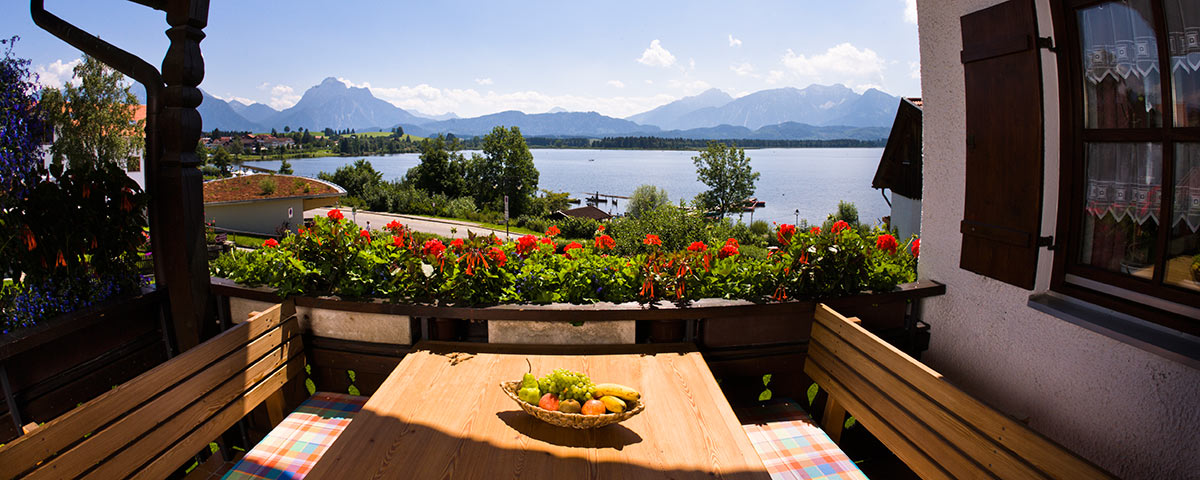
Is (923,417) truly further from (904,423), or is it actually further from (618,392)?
(618,392)

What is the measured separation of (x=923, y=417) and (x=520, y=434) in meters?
1.24

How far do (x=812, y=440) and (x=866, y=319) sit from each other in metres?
0.78

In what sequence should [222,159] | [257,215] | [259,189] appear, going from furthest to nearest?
1. [222,159]
2. [257,215]
3. [259,189]

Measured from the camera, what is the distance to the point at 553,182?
109438 millimetres

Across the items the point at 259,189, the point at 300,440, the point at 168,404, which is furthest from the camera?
the point at 259,189

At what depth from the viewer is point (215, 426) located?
1883 mm

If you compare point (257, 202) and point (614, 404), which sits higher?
point (257, 202)

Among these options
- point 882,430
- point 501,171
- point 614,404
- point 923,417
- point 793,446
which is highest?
point 501,171

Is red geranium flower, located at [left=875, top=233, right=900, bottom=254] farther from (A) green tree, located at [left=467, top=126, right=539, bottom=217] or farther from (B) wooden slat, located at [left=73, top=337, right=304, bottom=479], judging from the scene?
(A) green tree, located at [left=467, top=126, right=539, bottom=217]

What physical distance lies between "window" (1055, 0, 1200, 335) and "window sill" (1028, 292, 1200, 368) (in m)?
0.04

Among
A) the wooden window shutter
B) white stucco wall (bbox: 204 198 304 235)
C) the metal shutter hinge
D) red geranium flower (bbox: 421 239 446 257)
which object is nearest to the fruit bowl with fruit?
red geranium flower (bbox: 421 239 446 257)

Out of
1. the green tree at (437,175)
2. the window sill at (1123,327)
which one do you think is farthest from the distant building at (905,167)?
the green tree at (437,175)

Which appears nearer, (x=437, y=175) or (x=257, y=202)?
(x=257, y=202)

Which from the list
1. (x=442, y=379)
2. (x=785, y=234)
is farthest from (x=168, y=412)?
(x=785, y=234)
